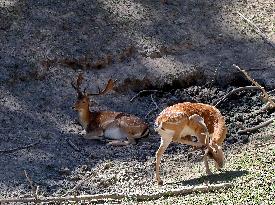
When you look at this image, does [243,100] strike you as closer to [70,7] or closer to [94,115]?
[94,115]

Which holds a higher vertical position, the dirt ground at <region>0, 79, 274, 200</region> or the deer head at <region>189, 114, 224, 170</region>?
the dirt ground at <region>0, 79, 274, 200</region>

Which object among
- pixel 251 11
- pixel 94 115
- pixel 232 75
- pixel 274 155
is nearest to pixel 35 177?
pixel 94 115

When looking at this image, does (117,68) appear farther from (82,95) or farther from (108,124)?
(108,124)

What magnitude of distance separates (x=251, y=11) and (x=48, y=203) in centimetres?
733

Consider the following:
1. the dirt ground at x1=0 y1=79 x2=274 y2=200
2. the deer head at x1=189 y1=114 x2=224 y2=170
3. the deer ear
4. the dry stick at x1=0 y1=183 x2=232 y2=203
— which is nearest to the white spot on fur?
the deer ear

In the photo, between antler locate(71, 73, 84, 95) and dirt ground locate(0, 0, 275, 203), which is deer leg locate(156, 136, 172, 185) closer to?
dirt ground locate(0, 0, 275, 203)

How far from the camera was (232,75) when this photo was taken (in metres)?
12.5

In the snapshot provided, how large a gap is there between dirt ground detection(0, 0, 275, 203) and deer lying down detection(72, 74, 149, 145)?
0.23 metres

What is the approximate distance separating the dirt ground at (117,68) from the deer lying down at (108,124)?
0.23 m

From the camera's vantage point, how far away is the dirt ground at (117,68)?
33.9 feet

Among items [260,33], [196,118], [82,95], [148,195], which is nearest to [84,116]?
[82,95]

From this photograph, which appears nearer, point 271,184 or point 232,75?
point 271,184

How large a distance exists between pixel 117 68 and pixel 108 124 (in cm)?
164

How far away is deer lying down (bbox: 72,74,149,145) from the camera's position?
11180 millimetres
